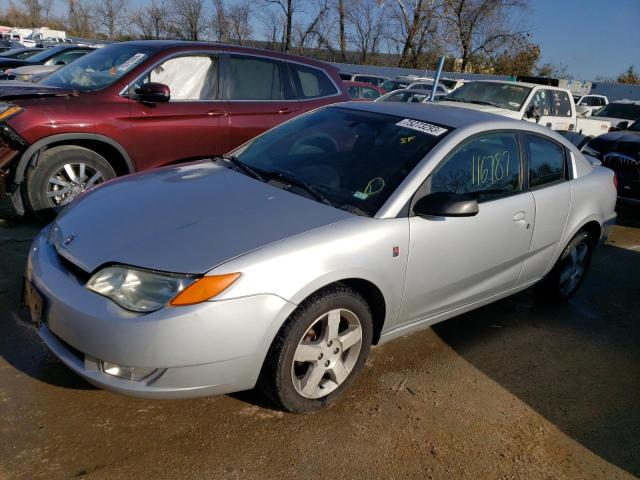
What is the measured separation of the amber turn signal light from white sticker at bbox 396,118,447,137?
167cm

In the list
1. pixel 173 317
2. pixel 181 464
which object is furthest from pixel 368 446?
pixel 173 317

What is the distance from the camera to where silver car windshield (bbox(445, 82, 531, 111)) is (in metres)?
9.76

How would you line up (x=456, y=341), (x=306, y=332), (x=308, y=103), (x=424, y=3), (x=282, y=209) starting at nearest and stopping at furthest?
1. (x=306, y=332)
2. (x=282, y=209)
3. (x=456, y=341)
4. (x=308, y=103)
5. (x=424, y=3)

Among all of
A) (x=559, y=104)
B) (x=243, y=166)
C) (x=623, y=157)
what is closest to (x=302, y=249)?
(x=243, y=166)

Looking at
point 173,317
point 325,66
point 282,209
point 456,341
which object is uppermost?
point 325,66

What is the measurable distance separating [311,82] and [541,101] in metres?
5.70

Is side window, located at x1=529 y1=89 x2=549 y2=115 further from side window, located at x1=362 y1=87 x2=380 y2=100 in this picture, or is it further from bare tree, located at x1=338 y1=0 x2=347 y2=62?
bare tree, located at x1=338 y1=0 x2=347 y2=62

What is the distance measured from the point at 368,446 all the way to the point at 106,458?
118 centimetres

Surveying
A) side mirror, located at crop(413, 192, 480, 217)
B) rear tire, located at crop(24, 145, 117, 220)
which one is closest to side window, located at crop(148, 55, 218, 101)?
rear tire, located at crop(24, 145, 117, 220)

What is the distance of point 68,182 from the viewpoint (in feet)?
15.8

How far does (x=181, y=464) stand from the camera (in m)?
2.31

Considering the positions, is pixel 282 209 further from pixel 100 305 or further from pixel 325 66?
pixel 325 66

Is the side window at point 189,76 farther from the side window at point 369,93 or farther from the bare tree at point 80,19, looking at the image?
the bare tree at point 80,19

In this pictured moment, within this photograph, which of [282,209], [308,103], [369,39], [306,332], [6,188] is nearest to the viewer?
[306,332]
